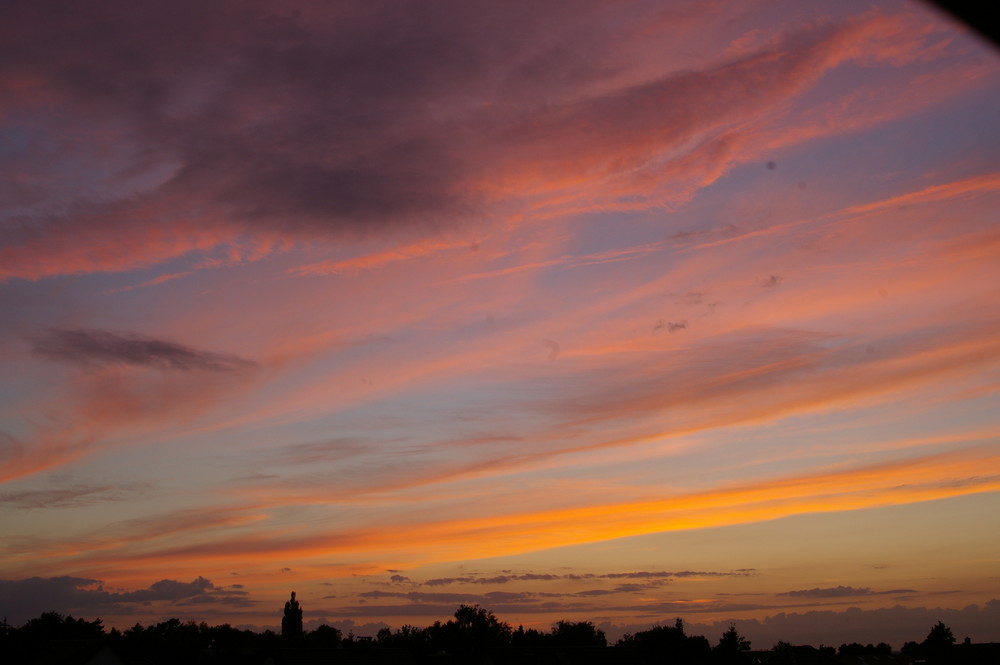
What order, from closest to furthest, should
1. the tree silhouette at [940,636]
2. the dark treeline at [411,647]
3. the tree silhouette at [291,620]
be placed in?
the dark treeline at [411,647]
the tree silhouette at [291,620]
the tree silhouette at [940,636]

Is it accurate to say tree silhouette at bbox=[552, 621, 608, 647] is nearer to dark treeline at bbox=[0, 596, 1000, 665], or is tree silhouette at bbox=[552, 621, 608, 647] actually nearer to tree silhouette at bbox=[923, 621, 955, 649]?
dark treeline at bbox=[0, 596, 1000, 665]

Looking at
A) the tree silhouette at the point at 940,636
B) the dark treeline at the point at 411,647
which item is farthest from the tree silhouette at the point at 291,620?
the tree silhouette at the point at 940,636

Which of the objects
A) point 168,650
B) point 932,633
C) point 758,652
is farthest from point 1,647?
point 932,633

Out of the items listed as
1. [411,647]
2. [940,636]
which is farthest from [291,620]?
[940,636]

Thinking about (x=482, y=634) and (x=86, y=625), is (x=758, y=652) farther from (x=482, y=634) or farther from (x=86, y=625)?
(x=86, y=625)

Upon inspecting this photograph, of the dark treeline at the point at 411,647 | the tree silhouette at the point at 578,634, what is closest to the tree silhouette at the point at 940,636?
the dark treeline at the point at 411,647

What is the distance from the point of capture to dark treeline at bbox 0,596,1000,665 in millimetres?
59312

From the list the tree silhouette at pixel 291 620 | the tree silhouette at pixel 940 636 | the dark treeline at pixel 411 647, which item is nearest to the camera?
the dark treeline at pixel 411 647

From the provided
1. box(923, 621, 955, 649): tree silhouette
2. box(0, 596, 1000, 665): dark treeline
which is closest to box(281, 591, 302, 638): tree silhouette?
box(0, 596, 1000, 665): dark treeline

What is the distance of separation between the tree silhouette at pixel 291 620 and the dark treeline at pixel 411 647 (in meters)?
0.14

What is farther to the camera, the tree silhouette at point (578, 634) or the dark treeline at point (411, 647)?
the tree silhouette at point (578, 634)

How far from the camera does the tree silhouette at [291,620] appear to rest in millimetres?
116938

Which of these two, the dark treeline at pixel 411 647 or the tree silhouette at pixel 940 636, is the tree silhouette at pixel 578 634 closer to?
the dark treeline at pixel 411 647

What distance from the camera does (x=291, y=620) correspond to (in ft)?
385
